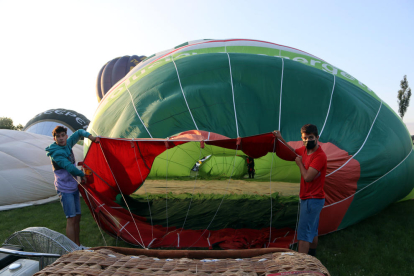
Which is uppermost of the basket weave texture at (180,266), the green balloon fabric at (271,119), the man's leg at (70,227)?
the green balloon fabric at (271,119)

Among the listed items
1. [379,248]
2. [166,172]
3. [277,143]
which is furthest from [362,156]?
[166,172]

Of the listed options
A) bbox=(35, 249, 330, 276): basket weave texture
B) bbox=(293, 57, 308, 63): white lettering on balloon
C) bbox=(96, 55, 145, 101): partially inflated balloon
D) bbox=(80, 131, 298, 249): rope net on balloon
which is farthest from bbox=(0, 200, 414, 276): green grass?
bbox=(96, 55, 145, 101): partially inflated balloon

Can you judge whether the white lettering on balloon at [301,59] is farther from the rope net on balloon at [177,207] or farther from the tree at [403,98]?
the tree at [403,98]

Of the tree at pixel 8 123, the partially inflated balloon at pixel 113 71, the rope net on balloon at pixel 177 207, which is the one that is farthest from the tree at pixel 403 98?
the tree at pixel 8 123

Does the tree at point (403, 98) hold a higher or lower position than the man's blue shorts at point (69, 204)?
higher

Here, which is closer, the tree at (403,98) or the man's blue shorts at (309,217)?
the man's blue shorts at (309,217)

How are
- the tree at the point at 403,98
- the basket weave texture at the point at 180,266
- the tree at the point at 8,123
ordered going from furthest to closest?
the tree at the point at 8,123, the tree at the point at 403,98, the basket weave texture at the point at 180,266

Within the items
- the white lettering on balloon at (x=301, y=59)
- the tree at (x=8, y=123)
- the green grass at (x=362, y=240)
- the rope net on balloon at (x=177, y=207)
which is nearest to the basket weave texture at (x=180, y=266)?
the green grass at (x=362, y=240)

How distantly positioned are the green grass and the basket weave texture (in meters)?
1.66

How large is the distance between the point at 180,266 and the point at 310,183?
1481 mm

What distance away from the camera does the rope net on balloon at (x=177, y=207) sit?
3.03 meters

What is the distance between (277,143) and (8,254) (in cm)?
200

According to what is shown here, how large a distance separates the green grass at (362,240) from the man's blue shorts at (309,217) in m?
0.45

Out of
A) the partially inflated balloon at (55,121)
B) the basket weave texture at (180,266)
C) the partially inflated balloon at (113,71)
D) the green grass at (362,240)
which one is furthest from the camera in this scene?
the partially inflated balloon at (113,71)
